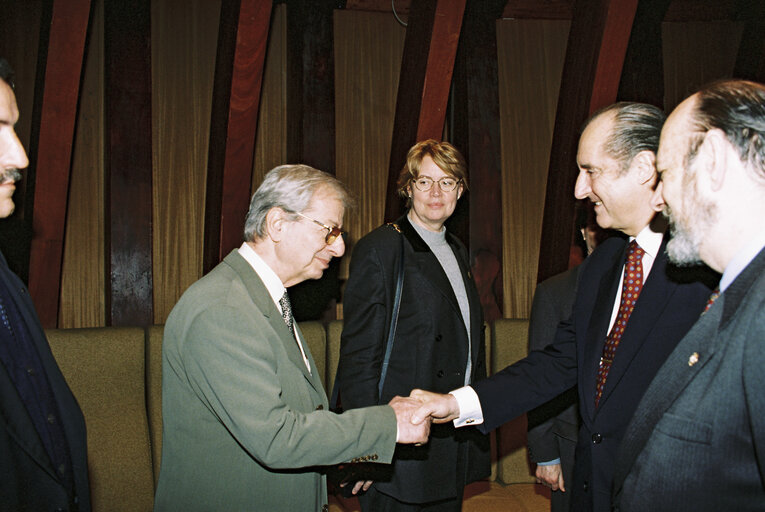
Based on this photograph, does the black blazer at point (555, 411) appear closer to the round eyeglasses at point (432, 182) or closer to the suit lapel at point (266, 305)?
the round eyeglasses at point (432, 182)

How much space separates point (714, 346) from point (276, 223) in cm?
138

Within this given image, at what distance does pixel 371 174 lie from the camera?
16.3 ft

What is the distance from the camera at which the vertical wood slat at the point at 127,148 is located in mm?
4254

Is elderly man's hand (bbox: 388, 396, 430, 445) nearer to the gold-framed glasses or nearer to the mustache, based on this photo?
the gold-framed glasses

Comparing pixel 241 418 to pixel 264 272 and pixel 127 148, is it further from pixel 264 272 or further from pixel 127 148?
pixel 127 148

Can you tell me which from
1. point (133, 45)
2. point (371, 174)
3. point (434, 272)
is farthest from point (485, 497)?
point (133, 45)

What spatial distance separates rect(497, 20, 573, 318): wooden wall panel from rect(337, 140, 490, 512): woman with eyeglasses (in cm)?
220

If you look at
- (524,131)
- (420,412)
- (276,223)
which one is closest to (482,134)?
(524,131)

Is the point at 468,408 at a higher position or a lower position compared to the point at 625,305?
lower

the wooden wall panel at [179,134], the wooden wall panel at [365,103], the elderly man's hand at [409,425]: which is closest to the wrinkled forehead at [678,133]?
the elderly man's hand at [409,425]

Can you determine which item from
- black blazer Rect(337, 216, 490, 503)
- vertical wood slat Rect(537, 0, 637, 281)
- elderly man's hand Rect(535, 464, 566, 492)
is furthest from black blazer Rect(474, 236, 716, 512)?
vertical wood slat Rect(537, 0, 637, 281)

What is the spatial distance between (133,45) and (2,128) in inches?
120

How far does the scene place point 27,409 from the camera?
163cm

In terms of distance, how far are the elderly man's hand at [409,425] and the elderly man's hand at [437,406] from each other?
0.11 ft
